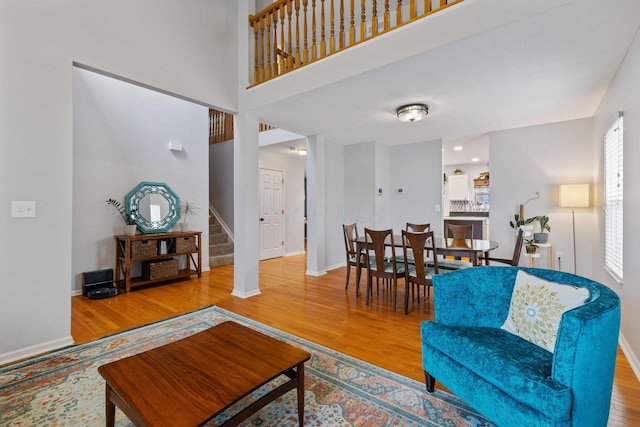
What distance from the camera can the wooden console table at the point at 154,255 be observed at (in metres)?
4.15

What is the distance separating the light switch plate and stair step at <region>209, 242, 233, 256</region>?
3592 mm

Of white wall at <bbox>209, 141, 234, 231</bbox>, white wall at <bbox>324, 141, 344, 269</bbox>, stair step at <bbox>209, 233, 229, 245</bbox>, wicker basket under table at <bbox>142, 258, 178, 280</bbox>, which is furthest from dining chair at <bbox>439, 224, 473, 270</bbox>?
white wall at <bbox>209, 141, 234, 231</bbox>

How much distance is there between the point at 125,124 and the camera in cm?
445

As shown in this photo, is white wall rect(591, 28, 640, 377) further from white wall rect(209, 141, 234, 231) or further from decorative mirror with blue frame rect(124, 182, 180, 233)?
white wall rect(209, 141, 234, 231)

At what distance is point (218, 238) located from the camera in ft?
20.4

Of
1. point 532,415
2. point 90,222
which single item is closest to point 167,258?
point 90,222

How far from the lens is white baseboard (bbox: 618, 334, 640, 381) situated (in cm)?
206

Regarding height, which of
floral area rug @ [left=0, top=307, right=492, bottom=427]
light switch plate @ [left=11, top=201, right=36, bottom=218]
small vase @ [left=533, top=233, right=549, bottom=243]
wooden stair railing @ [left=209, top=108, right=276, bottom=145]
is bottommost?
floral area rug @ [left=0, top=307, right=492, bottom=427]

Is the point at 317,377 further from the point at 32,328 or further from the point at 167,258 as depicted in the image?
the point at 167,258

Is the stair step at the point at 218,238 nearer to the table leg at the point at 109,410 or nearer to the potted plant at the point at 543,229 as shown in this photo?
the table leg at the point at 109,410

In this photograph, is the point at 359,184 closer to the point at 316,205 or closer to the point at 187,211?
the point at 316,205

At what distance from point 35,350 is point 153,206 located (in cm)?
267

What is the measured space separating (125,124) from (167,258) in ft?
7.07

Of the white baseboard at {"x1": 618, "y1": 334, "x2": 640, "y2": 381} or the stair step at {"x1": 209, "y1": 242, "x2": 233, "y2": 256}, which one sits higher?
the stair step at {"x1": 209, "y1": 242, "x2": 233, "y2": 256}
